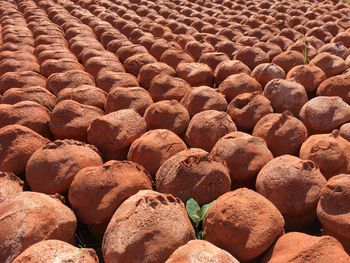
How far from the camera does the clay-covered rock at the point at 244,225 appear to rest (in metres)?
1.35

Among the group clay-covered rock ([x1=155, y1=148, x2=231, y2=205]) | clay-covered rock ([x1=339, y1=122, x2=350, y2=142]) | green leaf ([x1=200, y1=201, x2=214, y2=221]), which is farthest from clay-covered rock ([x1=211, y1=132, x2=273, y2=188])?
clay-covered rock ([x1=339, y1=122, x2=350, y2=142])

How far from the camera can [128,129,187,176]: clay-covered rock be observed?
1796 millimetres

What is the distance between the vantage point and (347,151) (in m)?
1.74

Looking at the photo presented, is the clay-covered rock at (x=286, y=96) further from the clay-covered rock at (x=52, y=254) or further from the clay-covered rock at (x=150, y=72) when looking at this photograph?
the clay-covered rock at (x=52, y=254)

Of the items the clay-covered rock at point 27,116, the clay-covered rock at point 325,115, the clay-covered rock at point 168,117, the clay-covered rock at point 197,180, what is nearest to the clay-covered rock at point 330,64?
the clay-covered rock at point 325,115

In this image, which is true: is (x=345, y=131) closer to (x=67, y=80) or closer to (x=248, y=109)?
(x=248, y=109)

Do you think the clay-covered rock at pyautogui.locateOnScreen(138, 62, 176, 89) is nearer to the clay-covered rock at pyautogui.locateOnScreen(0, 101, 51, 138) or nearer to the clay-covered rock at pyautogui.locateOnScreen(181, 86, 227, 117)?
the clay-covered rock at pyautogui.locateOnScreen(181, 86, 227, 117)

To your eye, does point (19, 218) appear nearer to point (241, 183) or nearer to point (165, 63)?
point (241, 183)

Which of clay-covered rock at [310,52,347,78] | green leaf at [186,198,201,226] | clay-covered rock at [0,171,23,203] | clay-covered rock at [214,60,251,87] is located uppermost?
clay-covered rock at [310,52,347,78]

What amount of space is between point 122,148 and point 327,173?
0.84 meters

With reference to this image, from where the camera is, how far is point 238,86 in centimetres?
238

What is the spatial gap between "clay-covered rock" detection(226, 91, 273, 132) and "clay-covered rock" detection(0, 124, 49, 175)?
86 cm

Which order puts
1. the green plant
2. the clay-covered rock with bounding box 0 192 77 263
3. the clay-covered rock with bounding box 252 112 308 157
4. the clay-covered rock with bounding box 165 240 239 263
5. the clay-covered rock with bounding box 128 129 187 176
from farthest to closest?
the clay-covered rock with bounding box 252 112 308 157 < the clay-covered rock with bounding box 128 129 187 176 < the green plant < the clay-covered rock with bounding box 0 192 77 263 < the clay-covered rock with bounding box 165 240 239 263

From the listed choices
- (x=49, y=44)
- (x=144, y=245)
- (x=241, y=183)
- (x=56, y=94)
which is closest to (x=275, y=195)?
(x=241, y=183)
